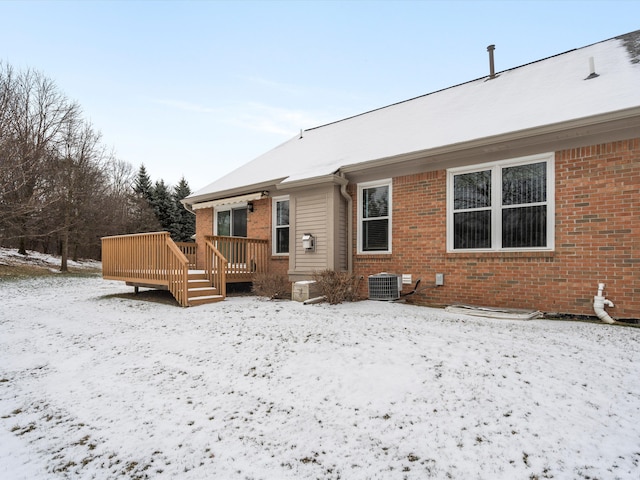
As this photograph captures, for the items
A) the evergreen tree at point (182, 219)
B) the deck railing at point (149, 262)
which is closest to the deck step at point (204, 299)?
the deck railing at point (149, 262)

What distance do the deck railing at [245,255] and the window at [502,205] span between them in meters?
5.34

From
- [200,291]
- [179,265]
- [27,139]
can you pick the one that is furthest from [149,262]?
[27,139]

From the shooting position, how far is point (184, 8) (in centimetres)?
1151

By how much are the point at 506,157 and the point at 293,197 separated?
4.86 metres

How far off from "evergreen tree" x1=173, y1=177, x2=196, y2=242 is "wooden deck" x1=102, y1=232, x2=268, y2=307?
87.9 ft

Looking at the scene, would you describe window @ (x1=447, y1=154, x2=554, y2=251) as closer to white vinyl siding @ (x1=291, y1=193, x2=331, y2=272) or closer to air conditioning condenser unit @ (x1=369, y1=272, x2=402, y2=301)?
air conditioning condenser unit @ (x1=369, y1=272, x2=402, y2=301)


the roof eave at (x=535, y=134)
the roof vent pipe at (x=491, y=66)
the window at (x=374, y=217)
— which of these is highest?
the roof vent pipe at (x=491, y=66)

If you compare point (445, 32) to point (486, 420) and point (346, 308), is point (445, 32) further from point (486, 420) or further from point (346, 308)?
point (486, 420)

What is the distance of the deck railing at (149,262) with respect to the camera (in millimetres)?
7996

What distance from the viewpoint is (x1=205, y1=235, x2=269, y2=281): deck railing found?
9.55 meters

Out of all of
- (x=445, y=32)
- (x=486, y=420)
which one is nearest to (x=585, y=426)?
(x=486, y=420)

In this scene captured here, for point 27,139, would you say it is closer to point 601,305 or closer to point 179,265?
point 179,265

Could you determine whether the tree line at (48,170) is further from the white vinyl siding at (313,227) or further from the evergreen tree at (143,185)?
the white vinyl siding at (313,227)

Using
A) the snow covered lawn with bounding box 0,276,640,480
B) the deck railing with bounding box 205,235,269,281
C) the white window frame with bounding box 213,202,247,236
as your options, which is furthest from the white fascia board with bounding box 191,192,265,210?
the snow covered lawn with bounding box 0,276,640,480
